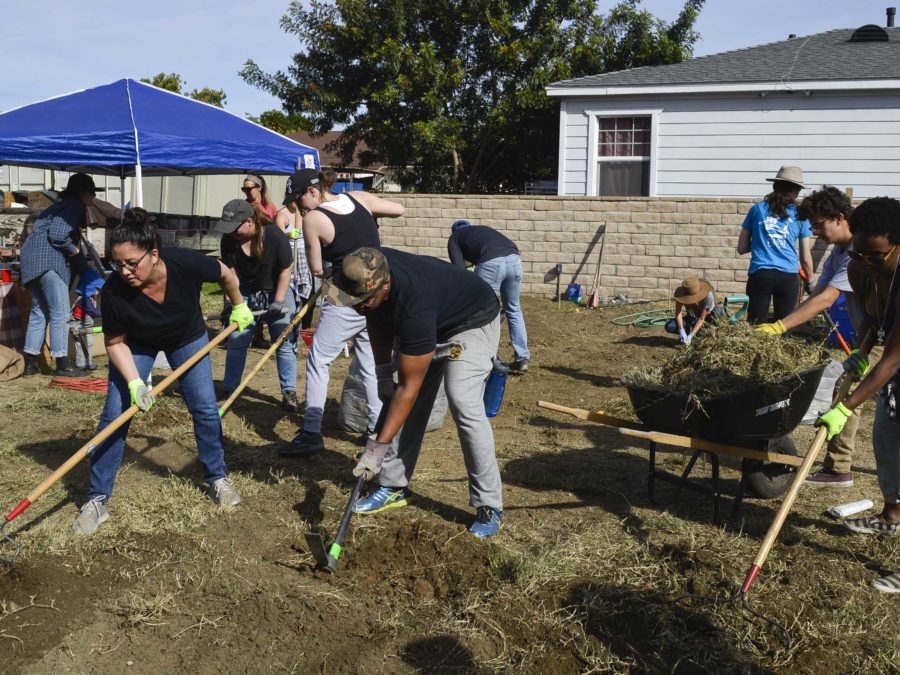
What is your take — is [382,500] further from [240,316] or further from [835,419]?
[835,419]

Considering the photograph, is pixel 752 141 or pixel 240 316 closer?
pixel 240 316

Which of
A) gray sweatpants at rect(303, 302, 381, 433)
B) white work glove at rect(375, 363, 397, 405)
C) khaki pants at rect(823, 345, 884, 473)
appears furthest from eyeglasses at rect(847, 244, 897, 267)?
gray sweatpants at rect(303, 302, 381, 433)

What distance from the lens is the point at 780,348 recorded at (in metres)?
A: 4.68

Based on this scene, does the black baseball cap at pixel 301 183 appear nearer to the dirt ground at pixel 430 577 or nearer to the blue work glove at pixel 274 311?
the blue work glove at pixel 274 311

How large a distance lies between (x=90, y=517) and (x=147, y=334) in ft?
3.55

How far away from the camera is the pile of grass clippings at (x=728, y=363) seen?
14.8ft

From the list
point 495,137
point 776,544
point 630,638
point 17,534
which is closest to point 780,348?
point 776,544

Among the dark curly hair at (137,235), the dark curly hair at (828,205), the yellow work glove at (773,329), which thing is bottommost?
the yellow work glove at (773,329)

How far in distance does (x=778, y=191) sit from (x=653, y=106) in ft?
26.3

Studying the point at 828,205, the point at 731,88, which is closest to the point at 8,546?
the point at 828,205

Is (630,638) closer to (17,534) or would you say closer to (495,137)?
(17,534)

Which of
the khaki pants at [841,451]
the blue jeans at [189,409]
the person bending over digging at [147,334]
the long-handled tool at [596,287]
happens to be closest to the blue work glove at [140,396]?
the person bending over digging at [147,334]

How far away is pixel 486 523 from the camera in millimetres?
4656

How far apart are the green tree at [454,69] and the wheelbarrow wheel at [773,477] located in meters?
14.0
